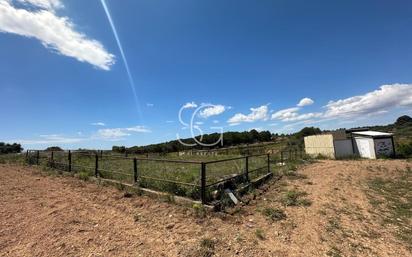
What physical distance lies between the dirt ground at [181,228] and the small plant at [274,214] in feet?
0.45

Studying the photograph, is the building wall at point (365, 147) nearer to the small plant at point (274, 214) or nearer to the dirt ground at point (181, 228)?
the dirt ground at point (181, 228)

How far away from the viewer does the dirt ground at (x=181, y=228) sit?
4.23m

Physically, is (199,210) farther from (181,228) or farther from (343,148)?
(343,148)

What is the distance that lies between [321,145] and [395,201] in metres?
22.3

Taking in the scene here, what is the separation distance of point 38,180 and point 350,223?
1196 cm

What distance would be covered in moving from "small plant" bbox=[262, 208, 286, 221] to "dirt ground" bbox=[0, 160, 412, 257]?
0.14 m

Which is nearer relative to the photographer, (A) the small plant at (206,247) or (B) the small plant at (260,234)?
(A) the small plant at (206,247)

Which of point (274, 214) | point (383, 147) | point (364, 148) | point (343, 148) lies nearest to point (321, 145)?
point (343, 148)

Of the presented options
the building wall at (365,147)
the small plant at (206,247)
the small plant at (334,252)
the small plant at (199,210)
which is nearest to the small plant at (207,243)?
the small plant at (206,247)

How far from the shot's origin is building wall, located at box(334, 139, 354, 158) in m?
26.6

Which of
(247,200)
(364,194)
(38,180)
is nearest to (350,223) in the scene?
(247,200)

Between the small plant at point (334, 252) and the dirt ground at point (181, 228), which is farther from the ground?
the dirt ground at point (181, 228)

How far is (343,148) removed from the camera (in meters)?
27.1

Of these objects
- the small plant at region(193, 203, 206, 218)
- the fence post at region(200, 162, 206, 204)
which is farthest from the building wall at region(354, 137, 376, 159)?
the small plant at region(193, 203, 206, 218)
